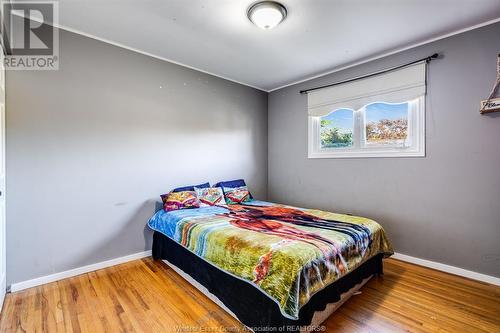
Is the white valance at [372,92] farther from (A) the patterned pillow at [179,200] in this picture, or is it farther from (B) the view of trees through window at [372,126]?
(A) the patterned pillow at [179,200]

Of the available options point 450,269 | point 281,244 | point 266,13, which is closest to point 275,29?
point 266,13

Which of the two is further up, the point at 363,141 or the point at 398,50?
the point at 398,50

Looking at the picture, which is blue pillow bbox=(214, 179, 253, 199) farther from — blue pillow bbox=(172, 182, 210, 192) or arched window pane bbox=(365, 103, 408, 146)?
arched window pane bbox=(365, 103, 408, 146)

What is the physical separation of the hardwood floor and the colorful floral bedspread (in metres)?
0.34

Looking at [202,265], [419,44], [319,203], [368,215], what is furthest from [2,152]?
[419,44]

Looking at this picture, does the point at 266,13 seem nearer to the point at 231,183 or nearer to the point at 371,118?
the point at 371,118

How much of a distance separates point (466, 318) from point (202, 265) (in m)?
2.10

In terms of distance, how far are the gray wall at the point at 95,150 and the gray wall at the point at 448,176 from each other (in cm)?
231

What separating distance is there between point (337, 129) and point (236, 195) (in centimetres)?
178

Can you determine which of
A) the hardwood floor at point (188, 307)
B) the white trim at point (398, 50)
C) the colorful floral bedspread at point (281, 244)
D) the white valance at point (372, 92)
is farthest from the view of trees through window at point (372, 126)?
the hardwood floor at point (188, 307)

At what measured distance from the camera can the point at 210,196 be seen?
3.27m

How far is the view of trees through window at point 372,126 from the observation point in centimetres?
293

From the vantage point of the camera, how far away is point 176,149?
10.6 ft

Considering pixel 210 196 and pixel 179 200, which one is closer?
pixel 179 200
